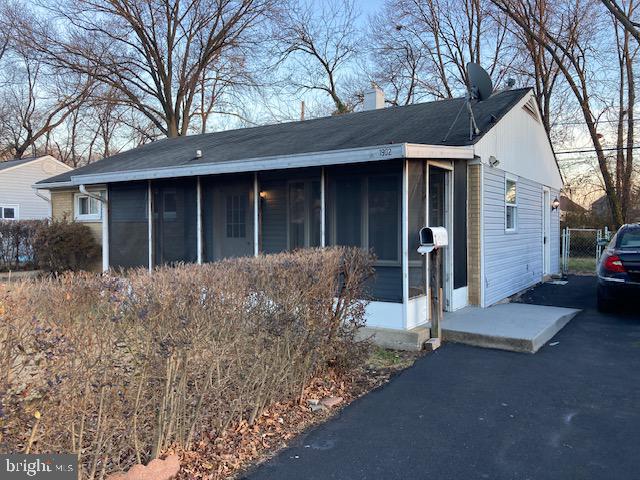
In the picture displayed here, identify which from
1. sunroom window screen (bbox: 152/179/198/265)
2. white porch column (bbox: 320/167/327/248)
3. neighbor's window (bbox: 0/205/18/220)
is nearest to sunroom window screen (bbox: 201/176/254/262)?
sunroom window screen (bbox: 152/179/198/265)

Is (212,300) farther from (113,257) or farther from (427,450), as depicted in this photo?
(113,257)

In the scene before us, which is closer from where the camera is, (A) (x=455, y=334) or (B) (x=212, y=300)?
(B) (x=212, y=300)

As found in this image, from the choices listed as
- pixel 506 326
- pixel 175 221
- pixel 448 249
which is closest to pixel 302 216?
pixel 448 249

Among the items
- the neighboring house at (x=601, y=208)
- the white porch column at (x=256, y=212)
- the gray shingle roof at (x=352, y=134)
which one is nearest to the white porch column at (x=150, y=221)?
the gray shingle roof at (x=352, y=134)

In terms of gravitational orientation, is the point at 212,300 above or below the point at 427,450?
above

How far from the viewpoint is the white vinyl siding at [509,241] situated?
836 cm

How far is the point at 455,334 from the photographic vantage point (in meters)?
6.50

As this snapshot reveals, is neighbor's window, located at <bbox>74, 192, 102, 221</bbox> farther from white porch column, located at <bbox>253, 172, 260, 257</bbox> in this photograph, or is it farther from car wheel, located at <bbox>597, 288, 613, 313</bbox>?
car wheel, located at <bbox>597, 288, 613, 313</bbox>

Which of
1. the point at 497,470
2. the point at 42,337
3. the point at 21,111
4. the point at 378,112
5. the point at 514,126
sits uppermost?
the point at 21,111

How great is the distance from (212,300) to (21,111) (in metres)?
39.2

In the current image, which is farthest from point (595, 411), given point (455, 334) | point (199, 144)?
point (199, 144)

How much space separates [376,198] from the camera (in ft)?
22.4

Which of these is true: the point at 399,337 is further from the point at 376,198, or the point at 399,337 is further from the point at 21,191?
the point at 21,191

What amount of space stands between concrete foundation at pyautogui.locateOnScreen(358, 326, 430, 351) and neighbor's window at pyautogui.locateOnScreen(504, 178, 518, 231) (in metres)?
4.07
